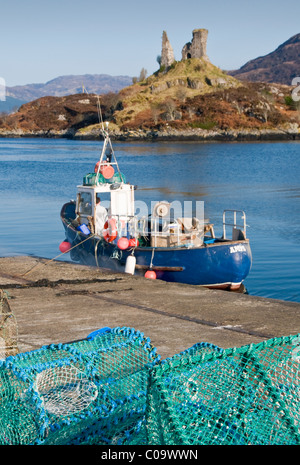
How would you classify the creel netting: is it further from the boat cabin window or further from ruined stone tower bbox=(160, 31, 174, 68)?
ruined stone tower bbox=(160, 31, 174, 68)

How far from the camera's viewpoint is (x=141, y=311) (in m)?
9.58

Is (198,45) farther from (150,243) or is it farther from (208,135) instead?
(150,243)

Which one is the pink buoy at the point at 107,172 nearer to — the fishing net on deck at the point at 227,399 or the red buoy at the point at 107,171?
the red buoy at the point at 107,171

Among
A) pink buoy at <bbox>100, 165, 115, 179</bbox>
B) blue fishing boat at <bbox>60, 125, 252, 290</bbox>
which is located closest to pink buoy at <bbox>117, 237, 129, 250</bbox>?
blue fishing boat at <bbox>60, 125, 252, 290</bbox>

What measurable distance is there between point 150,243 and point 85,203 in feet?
7.69

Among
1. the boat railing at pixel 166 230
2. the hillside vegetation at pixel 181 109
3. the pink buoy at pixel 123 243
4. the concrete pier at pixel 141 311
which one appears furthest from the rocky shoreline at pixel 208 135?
the concrete pier at pixel 141 311

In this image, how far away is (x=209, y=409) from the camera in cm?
395

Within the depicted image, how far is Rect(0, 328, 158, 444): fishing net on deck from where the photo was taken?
4.18 metres

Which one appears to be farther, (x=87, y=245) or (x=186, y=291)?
(x=87, y=245)

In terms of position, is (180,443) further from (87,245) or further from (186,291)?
(87,245)
